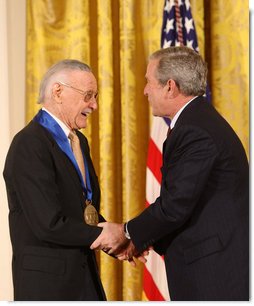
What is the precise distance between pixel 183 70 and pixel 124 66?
66.1 inches

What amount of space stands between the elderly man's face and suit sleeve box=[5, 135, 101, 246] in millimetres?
280

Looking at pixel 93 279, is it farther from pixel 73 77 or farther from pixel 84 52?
pixel 84 52

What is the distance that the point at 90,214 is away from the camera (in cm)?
274

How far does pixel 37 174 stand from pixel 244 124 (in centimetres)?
237

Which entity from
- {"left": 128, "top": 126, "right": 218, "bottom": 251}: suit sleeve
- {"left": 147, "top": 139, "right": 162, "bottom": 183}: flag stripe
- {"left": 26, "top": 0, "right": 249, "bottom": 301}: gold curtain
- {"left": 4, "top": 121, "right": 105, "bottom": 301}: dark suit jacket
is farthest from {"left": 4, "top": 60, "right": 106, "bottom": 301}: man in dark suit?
{"left": 26, "top": 0, "right": 249, "bottom": 301}: gold curtain

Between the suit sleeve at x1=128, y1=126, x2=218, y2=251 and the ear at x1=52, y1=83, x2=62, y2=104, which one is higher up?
the ear at x1=52, y1=83, x2=62, y2=104

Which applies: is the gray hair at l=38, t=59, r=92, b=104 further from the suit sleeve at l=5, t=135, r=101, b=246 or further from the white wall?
the white wall

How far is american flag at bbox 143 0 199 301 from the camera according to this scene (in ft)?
13.6

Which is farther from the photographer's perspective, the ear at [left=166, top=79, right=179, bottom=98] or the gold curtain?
the gold curtain

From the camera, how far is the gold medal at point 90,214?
8.89ft

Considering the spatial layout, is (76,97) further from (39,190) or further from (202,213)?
(202,213)

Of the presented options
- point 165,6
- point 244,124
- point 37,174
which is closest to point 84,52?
point 165,6

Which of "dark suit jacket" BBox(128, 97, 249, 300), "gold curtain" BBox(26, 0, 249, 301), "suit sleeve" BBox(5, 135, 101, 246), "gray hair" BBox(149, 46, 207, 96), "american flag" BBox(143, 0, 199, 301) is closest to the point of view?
"suit sleeve" BBox(5, 135, 101, 246)

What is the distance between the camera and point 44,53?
4.58 metres
